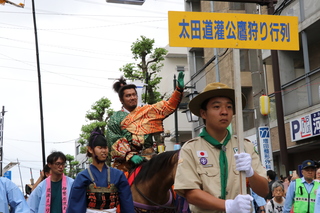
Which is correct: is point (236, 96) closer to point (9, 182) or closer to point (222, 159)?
point (222, 159)

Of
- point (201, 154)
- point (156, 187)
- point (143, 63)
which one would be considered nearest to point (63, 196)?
point (156, 187)

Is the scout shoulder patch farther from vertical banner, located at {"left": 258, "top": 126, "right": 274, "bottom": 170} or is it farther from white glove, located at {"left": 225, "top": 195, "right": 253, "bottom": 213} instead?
vertical banner, located at {"left": 258, "top": 126, "right": 274, "bottom": 170}

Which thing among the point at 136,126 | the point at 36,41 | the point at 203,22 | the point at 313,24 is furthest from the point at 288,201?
the point at 36,41

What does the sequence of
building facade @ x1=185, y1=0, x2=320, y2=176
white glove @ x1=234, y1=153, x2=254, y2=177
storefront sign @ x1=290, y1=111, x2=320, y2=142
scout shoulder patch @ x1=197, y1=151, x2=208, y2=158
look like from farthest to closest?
building facade @ x1=185, y1=0, x2=320, y2=176 → storefront sign @ x1=290, y1=111, x2=320, y2=142 → scout shoulder patch @ x1=197, y1=151, x2=208, y2=158 → white glove @ x1=234, y1=153, x2=254, y2=177

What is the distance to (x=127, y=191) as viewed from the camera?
21.5 ft

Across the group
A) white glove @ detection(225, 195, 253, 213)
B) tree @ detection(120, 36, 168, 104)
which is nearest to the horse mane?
white glove @ detection(225, 195, 253, 213)

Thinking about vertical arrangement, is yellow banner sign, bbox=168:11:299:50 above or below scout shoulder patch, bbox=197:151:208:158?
above

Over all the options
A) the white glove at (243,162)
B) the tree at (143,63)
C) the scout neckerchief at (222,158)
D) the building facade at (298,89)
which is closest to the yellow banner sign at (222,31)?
the scout neckerchief at (222,158)

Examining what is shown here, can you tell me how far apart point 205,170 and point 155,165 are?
2.89 metres

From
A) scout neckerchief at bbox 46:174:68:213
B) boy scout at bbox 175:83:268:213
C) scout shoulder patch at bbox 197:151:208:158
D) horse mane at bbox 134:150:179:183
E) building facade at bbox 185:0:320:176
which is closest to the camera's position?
boy scout at bbox 175:83:268:213

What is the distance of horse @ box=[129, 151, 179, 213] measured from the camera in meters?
7.02

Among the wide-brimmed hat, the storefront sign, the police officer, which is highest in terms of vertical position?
the storefront sign

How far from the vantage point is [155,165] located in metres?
7.14

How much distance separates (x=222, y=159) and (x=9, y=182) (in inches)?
143
